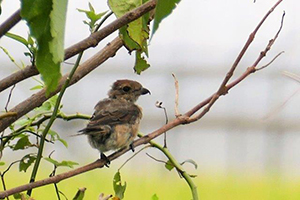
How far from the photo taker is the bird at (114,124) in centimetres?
181

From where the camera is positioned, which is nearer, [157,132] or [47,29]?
[47,29]

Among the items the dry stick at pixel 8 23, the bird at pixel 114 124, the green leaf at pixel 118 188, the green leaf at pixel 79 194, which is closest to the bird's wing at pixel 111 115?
the bird at pixel 114 124

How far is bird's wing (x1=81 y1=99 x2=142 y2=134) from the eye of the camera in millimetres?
1820

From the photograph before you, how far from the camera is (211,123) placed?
15.6 ft

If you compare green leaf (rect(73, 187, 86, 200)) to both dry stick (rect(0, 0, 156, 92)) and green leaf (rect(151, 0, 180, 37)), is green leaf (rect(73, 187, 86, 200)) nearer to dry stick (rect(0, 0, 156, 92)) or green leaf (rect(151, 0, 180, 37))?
dry stick (rect(0, 0, 156, 92))

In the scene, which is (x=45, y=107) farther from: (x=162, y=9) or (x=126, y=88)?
(x=126, y=88)

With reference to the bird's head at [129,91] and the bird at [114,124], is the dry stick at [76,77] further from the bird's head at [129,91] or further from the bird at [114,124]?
the bird's head at [129,91]

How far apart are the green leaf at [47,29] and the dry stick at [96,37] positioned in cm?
15

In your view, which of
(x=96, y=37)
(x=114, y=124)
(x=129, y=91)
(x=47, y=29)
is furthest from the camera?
(x=129, y=91)

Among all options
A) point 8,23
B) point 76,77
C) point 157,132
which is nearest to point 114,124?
point 157,132

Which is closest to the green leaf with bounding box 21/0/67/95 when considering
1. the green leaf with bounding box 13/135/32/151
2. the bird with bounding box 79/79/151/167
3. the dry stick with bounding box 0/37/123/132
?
the dry stick with bounding box 0/37/123/132

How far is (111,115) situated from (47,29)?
1.57 meters

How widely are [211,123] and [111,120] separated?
2.90 meters

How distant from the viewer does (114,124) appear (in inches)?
75.4
